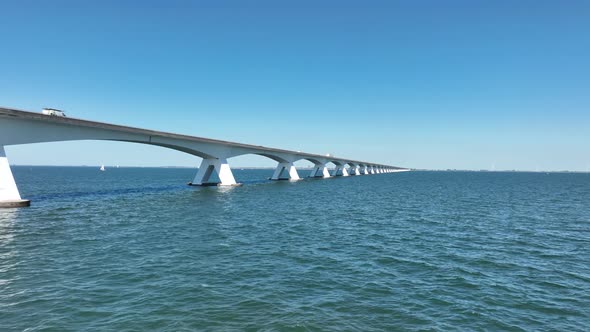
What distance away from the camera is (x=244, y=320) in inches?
337

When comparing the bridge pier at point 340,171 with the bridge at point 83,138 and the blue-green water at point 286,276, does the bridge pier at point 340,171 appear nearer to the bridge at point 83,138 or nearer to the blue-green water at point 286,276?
the bridge at point 83,138

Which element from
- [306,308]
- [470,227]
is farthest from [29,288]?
[470,227]

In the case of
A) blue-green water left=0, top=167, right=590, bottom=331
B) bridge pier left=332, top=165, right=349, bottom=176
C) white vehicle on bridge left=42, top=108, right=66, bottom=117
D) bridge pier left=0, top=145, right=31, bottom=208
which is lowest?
blue-green water left=0, top=167, right=590, bottom=331

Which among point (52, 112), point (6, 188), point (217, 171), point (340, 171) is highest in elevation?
point (52, 112)

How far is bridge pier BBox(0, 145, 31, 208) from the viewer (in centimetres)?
2770

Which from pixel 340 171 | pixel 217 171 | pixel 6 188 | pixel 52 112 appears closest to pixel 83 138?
pixel 52 112

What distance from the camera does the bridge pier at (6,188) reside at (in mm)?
27703

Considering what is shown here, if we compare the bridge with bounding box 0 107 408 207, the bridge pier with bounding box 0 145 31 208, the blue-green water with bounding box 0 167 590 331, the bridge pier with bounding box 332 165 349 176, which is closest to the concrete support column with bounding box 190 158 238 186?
the bridge with bounding box 0 107 408 207

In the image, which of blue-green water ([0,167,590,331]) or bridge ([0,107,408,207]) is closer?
blue-green water ([0,167,590,331])

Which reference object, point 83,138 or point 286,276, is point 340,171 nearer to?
point 83,138

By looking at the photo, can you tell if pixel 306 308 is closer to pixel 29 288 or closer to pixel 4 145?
pixel 29 288

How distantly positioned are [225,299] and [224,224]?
13972mm

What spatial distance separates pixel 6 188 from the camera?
28.7 metres

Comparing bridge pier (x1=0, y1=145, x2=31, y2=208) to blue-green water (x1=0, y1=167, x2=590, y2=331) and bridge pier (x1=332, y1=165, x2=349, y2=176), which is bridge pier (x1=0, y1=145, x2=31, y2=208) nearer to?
blue-green water (x1=0, y1=167, x2=590, y2=331)
